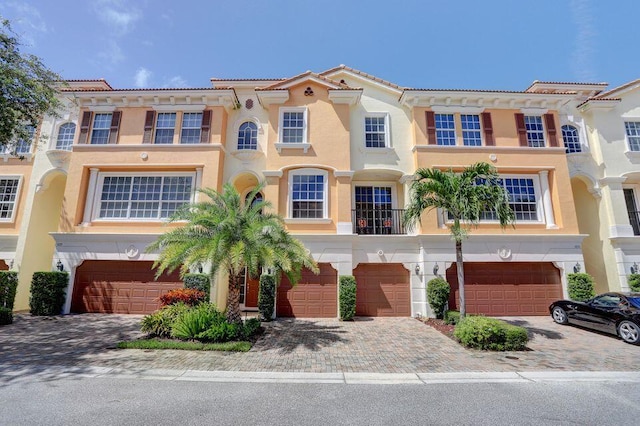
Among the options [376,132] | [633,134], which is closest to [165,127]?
[376,132]

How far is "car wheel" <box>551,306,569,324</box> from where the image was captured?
1226cm

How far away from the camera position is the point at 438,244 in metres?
14.3

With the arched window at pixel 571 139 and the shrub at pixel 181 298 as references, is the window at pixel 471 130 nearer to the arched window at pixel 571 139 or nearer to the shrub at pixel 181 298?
the arched window at pixel 571 139

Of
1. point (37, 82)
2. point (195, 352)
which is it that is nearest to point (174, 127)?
point (37, 82)

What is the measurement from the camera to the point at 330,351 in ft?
28.7

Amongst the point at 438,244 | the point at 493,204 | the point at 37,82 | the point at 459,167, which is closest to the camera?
the point at 493,204

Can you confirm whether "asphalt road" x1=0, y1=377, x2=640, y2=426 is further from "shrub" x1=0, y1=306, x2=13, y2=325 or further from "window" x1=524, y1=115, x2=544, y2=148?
"window" x1=524, y1=115, x2=544, y2=148

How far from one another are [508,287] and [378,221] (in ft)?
22.4

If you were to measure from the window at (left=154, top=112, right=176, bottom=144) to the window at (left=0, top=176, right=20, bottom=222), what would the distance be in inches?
322

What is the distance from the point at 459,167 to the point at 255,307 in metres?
12.7

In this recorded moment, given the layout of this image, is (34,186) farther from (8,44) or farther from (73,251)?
(8,44)

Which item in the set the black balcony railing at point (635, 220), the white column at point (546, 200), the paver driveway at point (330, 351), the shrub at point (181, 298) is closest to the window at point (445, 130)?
the white column at point (546, 200)

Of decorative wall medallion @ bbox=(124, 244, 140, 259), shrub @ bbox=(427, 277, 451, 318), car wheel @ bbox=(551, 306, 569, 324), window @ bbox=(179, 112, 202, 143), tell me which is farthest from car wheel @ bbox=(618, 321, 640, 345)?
decorative wall medallion @ bbox=(124, 244, 140, 259)

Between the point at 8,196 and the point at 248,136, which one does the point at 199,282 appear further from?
the point at 8,196
